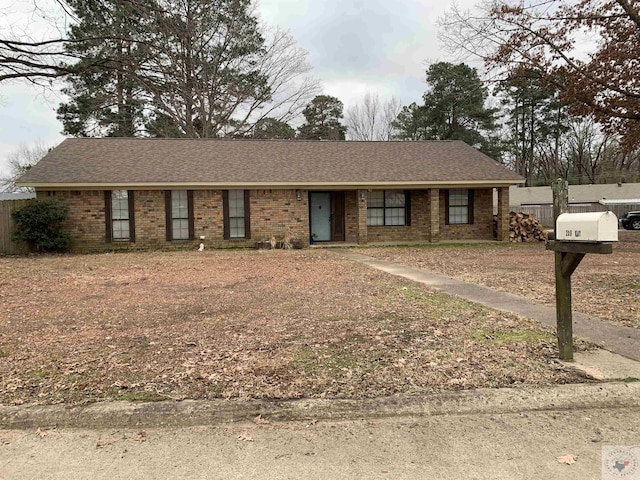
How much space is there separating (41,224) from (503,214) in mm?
16877

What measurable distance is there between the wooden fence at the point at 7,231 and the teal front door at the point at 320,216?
1018 centimetres

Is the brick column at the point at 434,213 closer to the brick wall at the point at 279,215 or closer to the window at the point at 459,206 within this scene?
the window at the point at 459,206

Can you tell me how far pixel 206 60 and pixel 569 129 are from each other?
118ft

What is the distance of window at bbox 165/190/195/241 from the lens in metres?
16.9

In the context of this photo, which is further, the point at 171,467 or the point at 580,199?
the point at 580,199

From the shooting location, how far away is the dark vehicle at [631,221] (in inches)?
1172

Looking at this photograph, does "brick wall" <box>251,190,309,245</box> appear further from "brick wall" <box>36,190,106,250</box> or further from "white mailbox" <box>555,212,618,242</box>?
"white mailbox" <box>555,212,618,242</box>

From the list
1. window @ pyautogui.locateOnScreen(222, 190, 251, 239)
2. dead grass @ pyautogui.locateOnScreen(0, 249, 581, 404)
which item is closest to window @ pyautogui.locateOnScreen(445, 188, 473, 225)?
window @ pyautogui.locateOnScreen(222, 190, 251, 239)

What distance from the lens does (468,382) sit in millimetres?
3957

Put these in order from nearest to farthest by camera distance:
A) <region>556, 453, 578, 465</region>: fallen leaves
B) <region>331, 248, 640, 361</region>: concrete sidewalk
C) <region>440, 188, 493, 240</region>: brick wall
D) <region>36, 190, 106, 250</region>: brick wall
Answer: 1. <region>556, 453, 578, 465</region>: fallen leaves
2. <region>331, 248, 640, 361</region>: concrete sidewalk
3. <region>36, 190, 106, 250</region>: brick wall
4. <region>440, 188, 493, 240</region>: brick wall

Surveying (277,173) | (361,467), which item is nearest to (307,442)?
(361,467)

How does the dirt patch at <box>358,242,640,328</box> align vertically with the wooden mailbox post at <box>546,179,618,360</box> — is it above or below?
below

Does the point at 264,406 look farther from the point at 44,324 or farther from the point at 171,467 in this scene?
the point at 44,324

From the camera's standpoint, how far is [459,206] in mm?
19859
